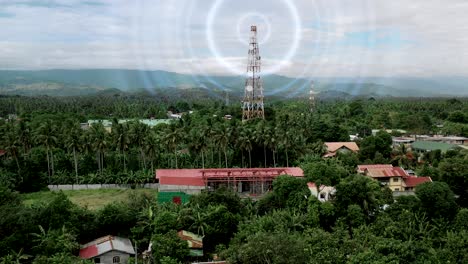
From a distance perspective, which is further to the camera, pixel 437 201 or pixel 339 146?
pixel 339 146

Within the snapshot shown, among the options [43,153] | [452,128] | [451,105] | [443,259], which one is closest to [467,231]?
[443,259]

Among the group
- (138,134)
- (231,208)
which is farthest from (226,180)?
(138,134)

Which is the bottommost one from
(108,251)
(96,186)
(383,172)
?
(96,186)

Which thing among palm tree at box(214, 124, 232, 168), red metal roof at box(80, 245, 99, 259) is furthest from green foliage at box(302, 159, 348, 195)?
red metal roof at box(80, 245, 99, 259)

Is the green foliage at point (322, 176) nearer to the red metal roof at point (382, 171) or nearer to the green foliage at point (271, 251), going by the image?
the red metal roof at point (382, 171)

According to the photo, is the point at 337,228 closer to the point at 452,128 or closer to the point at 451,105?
the point at 452,128

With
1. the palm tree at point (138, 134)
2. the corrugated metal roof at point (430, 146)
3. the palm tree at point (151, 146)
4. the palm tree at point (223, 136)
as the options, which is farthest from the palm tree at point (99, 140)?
the corrugated metal roof at point (430, 146)

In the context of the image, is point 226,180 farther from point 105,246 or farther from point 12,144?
point 12,144
